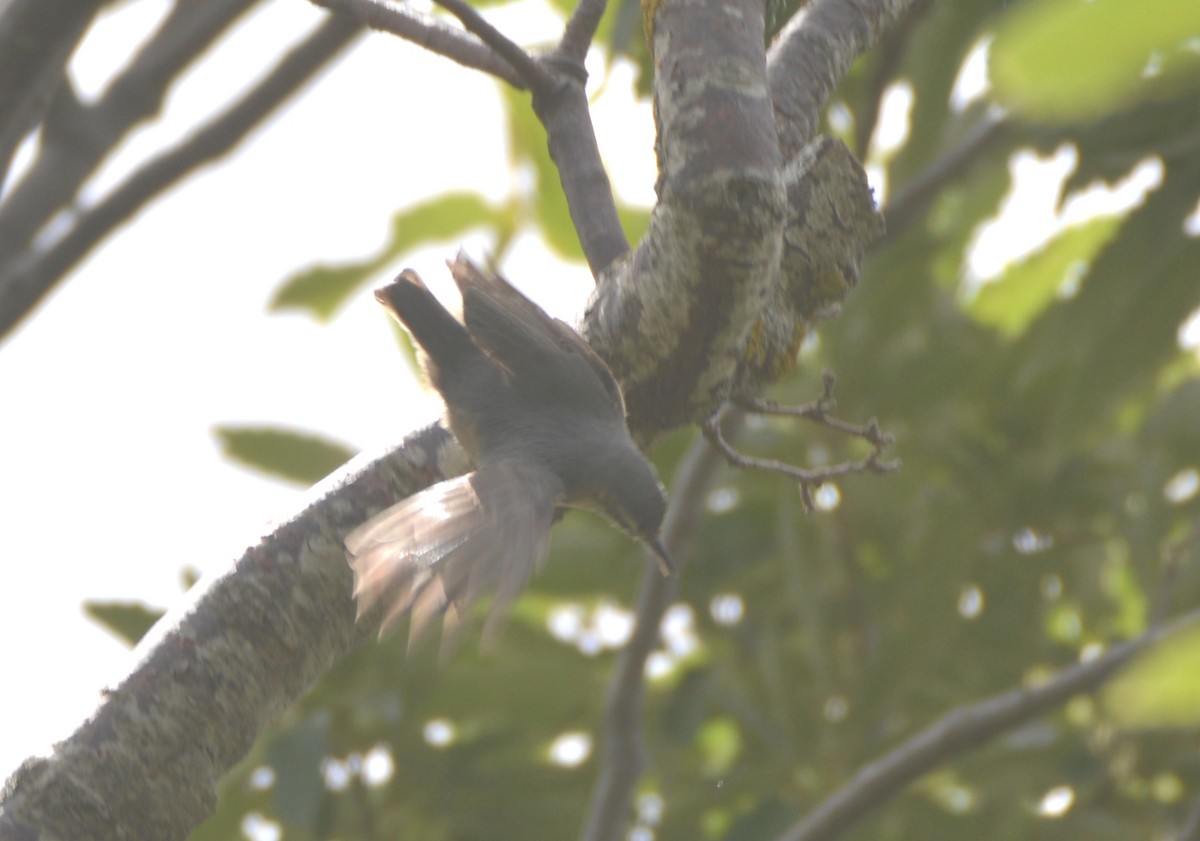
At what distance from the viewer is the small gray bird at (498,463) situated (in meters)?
1.37

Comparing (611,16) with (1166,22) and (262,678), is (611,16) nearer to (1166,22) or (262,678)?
(262,678)

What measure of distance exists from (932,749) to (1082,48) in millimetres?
2247

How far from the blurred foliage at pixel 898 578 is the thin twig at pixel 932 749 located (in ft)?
1.16

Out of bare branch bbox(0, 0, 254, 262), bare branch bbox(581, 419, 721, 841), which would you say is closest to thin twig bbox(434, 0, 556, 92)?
bare branch bbox(581, 419, 721, 841)

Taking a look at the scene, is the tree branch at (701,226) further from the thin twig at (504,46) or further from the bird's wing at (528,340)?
the thin twig at (504,46)

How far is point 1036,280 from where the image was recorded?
11.3ft

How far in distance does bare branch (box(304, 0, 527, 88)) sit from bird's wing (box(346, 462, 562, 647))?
0.58 m

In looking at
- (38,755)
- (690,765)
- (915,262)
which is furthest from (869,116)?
(38,755)

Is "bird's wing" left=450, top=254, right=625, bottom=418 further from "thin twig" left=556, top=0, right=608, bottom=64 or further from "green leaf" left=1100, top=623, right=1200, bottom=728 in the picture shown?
"green leaf" left=1100, top=623, right=1200, bottom=728

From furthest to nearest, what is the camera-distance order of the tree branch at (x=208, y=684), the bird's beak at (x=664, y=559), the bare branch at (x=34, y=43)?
1. the bird's beak at (x=664, y=559)
2. the bare branch at (x=34, y=43)
3. the tree branch at (x=208, y=684)

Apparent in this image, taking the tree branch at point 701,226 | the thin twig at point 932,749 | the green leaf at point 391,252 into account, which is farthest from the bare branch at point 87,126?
the thin twig at point 932,749

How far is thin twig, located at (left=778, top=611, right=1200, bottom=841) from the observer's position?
2.46 m

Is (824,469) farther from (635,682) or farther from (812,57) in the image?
(635,682)

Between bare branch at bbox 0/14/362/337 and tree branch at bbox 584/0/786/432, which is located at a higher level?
bare branch at bbox 0/14/362/337
